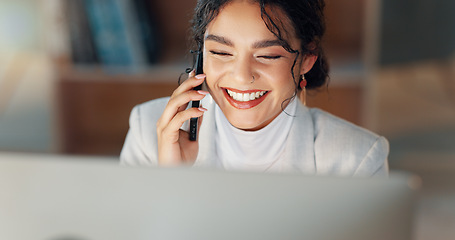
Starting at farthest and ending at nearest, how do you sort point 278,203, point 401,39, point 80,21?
1. point 401,39
2. point 80,21
3. point 278,203

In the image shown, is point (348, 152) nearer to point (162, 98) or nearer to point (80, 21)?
point (162, 98)

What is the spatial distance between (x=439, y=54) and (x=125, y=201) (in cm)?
242

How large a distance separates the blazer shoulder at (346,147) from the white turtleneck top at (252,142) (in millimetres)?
60

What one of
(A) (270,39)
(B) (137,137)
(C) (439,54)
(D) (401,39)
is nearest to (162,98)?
(B) (137,137)

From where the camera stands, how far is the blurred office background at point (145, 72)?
206cm

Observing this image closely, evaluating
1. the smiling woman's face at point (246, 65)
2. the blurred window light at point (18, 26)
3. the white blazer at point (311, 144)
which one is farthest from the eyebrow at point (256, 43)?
the blurred window light at point (18, 26)

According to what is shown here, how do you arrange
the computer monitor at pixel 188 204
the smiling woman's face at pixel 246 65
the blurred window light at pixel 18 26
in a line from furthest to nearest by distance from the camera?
1. the blurred window light at pixel 18 26
2. the smiling woman's face at pixel 246 65
3. the computer monitor at pixel 188 204

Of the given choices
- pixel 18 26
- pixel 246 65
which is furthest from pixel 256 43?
pixel 18 26

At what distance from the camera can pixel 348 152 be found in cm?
106

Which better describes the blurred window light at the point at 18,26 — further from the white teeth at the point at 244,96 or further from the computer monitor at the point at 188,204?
the computer monitor at the point at 188,204

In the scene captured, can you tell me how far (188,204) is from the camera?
648 millimetres

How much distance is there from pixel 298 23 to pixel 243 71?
132mm

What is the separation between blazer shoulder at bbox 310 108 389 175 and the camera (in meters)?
1.04

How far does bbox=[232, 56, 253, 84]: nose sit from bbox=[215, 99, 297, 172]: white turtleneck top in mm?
82
